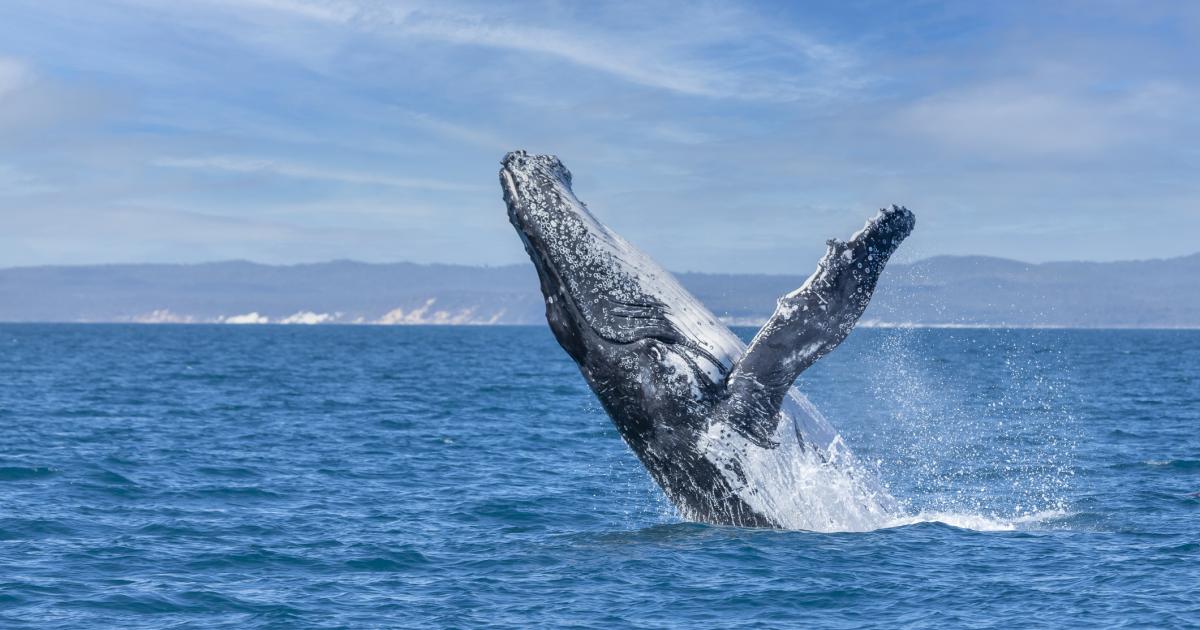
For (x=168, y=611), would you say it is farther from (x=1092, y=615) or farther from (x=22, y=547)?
(x=1092, y=615)

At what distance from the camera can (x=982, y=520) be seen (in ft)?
45.9

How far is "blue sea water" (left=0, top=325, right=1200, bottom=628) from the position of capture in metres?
10.2

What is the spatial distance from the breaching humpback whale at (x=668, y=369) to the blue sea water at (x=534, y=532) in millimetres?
560

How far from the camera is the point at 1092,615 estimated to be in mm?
9836

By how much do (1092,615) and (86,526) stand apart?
10907 millimetres

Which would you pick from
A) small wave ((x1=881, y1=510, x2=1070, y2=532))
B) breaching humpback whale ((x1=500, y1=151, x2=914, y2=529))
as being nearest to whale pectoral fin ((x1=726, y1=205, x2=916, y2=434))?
breaching humpback whale ((x1=500, y1=151, x2=914, y2=529))

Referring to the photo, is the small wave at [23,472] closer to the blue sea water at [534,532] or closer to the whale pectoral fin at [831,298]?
the blue sea water at [534,532]

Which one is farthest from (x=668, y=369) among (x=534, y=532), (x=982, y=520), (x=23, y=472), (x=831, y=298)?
(x=23, y=472)

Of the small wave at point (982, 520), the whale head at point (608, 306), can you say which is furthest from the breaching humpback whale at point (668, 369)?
the small wave at point (982, 520)

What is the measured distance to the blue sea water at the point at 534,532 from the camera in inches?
401

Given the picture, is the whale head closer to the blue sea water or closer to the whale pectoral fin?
the whale pectoral fin

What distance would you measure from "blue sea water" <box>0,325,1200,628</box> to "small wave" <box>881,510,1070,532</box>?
2.6 inches

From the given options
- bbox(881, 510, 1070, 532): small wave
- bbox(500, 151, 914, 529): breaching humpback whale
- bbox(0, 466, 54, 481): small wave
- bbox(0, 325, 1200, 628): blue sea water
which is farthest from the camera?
bbox(0, 466, 54, 481): small wave

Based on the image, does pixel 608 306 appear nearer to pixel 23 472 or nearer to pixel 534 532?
pixel 534 532
